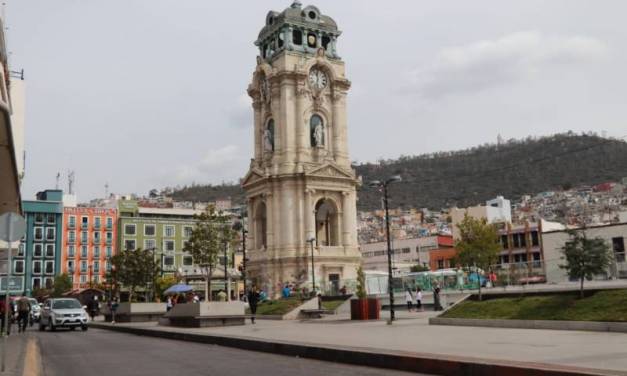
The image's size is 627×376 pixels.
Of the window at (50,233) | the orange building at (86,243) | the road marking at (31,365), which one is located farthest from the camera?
the orange building at (86,243)

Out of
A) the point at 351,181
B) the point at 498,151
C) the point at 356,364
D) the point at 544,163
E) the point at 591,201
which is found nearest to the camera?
the point at 356,364

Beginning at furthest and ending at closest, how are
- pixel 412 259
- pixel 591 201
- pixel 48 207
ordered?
pixel 591 201 → pixel 412 259 → pixel 48 207

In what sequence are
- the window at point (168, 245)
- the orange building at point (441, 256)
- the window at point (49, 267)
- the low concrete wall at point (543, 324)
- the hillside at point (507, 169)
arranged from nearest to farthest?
the low concrete wall at point (543, 324), the window at point (49, 267), the window at point (168, 245), the orange building at point (441, 256), the hillside at point (507, 169)

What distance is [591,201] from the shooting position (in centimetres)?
14250

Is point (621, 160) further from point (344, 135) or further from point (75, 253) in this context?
point (75, 253)

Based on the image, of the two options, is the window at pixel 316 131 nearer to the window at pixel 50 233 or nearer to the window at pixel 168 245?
the window at pixel 168 245

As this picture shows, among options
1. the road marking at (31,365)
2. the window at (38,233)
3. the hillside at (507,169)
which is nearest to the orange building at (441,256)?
the hillside at (507,169)

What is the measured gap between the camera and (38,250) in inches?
4131

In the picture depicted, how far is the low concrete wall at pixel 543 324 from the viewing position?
1608 centimetres

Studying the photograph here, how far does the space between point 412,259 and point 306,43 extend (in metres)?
64.3

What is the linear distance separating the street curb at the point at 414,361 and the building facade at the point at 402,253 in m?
98.0

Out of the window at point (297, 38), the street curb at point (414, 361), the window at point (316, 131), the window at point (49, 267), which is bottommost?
the street curb at point (414, 361)

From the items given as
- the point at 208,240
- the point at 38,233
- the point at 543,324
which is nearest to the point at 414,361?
the point at 543,324

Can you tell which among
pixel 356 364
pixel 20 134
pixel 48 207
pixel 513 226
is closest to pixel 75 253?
pixel 48 207
